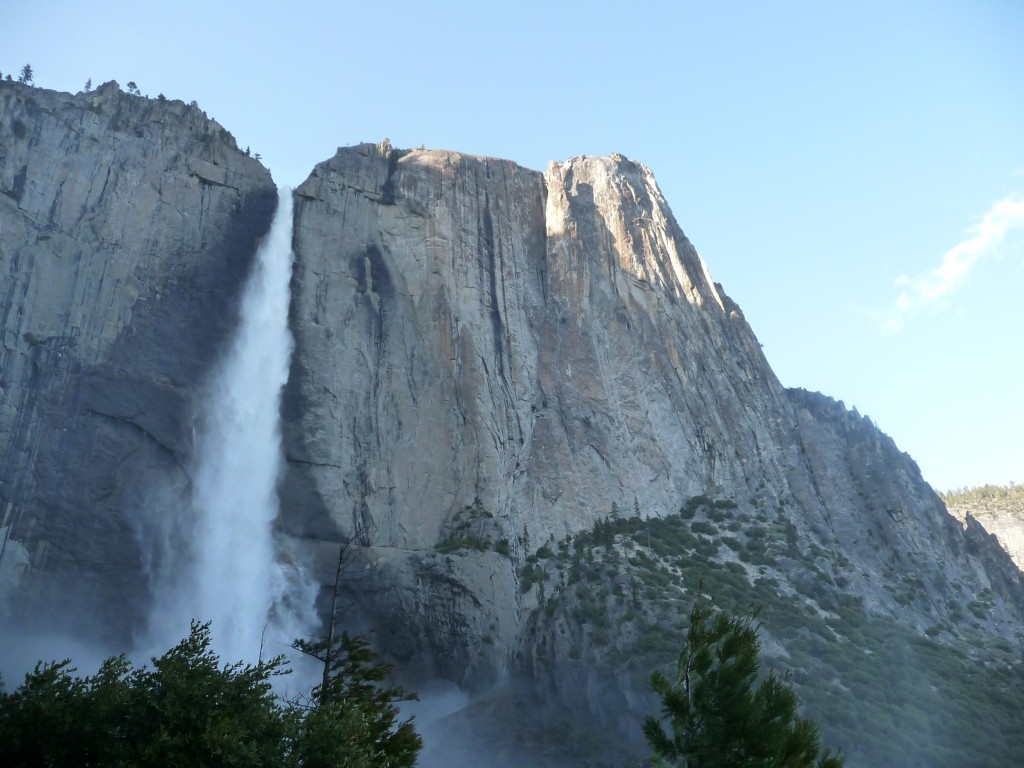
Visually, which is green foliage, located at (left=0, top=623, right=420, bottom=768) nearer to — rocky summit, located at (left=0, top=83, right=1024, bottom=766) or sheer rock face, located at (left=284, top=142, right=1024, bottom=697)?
rocky summit, located at (left=0, top=83, right=1024, bottom=766)

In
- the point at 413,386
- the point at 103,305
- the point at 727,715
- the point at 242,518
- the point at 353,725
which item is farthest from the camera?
the point at 413,386

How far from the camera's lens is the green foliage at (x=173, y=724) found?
15.5 metres

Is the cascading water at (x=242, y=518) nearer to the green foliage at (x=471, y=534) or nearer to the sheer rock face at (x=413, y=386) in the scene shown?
the sheer rock face at (x=413, y=386)

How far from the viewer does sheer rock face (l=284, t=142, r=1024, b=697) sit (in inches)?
1631

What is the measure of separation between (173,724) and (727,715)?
9.33 m

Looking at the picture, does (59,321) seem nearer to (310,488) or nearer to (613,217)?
(310,488)

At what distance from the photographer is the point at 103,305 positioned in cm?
4175

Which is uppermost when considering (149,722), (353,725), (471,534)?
(471,534)

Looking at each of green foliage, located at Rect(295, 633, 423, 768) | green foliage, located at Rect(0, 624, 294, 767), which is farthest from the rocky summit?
green foliage, located at Rect(0, 624, 294, 767)

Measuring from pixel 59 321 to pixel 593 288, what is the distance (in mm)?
26844

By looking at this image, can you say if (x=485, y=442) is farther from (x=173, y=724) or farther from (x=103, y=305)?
(x=173, y=724)

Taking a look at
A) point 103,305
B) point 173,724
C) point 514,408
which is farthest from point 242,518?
point 173,724

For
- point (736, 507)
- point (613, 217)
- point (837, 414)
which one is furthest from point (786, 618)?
point (613, 217)

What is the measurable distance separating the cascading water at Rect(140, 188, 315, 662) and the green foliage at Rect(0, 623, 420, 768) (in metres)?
17.8
